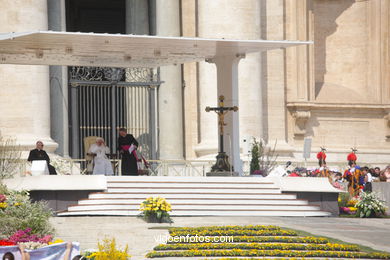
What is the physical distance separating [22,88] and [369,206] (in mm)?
11435

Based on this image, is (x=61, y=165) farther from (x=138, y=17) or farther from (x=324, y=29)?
(x=324, y=29)

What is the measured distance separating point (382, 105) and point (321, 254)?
23.6 m

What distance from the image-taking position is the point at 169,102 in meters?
39.7

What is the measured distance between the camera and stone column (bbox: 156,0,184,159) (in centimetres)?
3969

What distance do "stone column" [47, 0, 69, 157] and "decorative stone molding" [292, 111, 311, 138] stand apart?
891cm

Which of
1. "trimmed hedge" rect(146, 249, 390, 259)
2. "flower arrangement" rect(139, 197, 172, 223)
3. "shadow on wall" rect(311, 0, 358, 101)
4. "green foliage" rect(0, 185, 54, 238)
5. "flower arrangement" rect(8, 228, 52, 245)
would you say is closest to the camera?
"trimmed hedge" rect(146, 249, 390, 259)

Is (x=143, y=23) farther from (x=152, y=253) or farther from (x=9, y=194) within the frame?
(x=152, y=253)

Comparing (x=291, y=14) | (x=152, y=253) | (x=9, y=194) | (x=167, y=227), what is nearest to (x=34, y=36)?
(x=9, y=194)

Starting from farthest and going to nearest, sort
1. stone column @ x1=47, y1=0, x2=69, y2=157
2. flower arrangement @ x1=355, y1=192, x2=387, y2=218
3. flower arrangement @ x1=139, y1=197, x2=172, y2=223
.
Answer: stone column @ x1=47, y1=0, x2=69, y2=157, flower arrangement @ x1=355, y1=192, x2=387, y2=218, flower arrangement @ x1=139, y1=197, x2=172, y2=223

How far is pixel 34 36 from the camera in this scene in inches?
1107

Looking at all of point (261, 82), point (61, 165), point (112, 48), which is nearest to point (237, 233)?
point (112, 48)

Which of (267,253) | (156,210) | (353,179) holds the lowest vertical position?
(267,253)

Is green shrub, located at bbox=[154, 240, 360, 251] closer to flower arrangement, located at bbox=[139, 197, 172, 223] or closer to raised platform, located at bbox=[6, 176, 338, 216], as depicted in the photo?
flower arrangement, located at bbox=[139, 197, 172, 223]

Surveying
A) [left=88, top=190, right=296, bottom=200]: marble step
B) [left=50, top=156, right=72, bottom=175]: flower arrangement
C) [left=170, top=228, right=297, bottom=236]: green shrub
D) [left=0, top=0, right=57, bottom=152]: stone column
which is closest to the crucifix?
[left=88, top=190, right=296, bottom=200]: marble step
